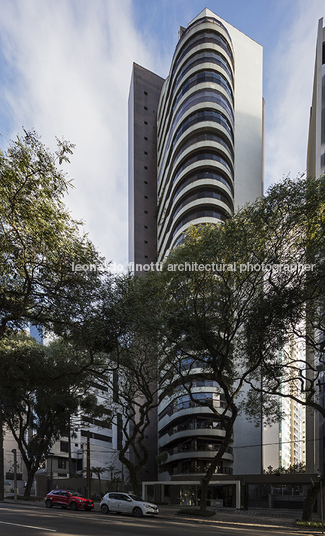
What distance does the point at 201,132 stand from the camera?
2206 inches

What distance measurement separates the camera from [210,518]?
23.0m

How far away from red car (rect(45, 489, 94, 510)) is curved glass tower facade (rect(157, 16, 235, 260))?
30.5 metres

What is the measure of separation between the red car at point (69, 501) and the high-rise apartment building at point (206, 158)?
18710mm

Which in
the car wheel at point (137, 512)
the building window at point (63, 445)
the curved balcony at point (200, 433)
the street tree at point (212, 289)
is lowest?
the building window at point (63, 445)

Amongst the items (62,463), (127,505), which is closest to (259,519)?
(127,505)

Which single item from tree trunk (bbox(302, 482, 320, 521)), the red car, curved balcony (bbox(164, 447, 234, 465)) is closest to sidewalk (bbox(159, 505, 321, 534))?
tree trunk (bbox(302, 482, 320, 521))

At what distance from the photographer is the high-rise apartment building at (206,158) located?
166ft

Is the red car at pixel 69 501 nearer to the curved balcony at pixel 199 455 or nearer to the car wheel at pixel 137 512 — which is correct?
the car wheel at pixel 137 512

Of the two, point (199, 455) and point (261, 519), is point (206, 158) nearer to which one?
point (199, 455)

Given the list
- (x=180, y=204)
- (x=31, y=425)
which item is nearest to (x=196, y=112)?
(x=180, y=204)

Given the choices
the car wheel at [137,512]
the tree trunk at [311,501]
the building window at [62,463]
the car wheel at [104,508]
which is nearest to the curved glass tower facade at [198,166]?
the car wheel at [104,508]

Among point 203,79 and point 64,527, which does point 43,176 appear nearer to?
point 64,527

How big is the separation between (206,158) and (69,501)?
42293 mm

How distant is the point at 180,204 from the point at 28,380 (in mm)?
41501
